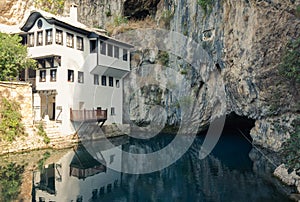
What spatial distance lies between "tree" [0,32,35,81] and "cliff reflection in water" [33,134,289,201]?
29.1ft

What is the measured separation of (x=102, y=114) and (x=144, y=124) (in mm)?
6640

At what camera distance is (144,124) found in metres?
30.6

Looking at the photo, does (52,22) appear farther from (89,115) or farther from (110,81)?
(110,81)

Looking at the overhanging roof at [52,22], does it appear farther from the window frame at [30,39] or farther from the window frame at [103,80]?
the window frame at [103,80]

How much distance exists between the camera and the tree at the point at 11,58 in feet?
67.8

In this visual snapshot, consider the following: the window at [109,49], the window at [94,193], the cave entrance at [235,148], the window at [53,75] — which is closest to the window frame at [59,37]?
the window at [53,75]

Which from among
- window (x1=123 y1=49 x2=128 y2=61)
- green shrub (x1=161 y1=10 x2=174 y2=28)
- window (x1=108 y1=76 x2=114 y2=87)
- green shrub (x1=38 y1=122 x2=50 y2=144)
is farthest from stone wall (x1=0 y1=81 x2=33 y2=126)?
green shrub (x1=161 y1=10 x2=174 y2=28)

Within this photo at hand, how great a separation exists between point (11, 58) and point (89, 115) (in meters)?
7.72

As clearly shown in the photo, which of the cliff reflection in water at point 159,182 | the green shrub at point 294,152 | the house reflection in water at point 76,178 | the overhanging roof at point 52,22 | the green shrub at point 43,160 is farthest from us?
the overhanging roof at point 52,22

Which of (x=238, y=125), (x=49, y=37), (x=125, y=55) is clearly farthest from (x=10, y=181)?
(x=238, y=125)

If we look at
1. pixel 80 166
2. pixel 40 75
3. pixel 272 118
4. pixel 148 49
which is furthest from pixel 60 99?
pixel 272 118

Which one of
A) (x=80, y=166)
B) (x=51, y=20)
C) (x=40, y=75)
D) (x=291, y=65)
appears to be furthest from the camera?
(x=40, y=75)

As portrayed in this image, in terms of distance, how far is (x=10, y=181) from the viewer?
11.8 metres

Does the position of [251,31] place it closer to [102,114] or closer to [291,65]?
[291,65]
